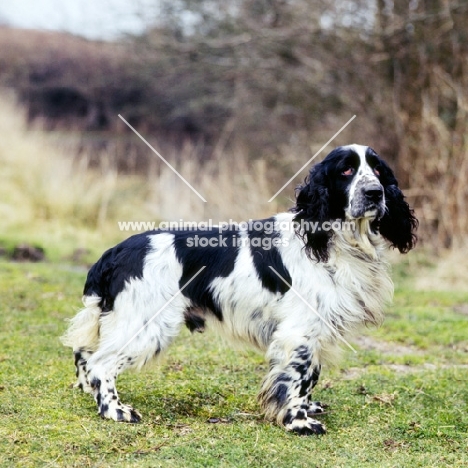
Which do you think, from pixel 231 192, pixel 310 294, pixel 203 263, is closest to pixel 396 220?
pixel 310 294

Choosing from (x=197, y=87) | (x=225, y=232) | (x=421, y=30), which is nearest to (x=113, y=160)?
(x=197, y=87)

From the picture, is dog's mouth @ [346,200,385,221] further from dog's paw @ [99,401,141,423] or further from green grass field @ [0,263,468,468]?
dog's paw @ [99,401,141,423]

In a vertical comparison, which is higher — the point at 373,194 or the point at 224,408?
the point at 373,194

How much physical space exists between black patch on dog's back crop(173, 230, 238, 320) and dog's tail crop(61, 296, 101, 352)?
0.58 m

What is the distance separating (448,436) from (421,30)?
8.81m

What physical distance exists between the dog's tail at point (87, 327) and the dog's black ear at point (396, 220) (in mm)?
1840

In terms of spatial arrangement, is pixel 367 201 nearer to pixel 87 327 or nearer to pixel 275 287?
pixel 275 287

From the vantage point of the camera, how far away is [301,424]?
3783 millimetres

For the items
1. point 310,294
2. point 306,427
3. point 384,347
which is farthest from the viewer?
point 384,347

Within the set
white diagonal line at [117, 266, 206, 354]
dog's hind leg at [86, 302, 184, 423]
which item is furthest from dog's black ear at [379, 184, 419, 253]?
dog's hind leg at [86, 302, 184, 423]

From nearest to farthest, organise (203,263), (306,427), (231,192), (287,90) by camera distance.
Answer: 1. (306,427)
2. (203,263)
3. (231,192)
4. (287,90)

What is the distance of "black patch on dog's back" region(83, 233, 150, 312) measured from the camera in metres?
4.00

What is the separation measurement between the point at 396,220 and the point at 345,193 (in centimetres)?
47

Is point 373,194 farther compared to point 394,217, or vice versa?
point 394,217
